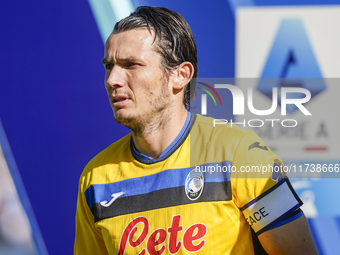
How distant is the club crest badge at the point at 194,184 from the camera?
123 centimetres

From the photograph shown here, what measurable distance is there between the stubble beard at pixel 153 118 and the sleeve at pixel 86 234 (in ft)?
1.18

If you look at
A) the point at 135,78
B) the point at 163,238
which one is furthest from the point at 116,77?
the point at 163,238

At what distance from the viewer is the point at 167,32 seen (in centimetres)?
137

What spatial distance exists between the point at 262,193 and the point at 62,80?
1209 millimetres

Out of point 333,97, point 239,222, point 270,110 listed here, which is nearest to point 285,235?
point 239,222

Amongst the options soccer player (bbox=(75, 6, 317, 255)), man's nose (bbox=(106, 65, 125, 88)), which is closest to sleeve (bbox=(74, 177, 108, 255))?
soccer player (bbox=(75, 6, 317, 255))

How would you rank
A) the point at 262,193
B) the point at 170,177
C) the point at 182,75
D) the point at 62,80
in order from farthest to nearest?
the point at 62,80 → the point at 182,75 → the point at 170,177 → the point at 262,193

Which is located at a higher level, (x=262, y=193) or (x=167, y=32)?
(x=167, y=32)

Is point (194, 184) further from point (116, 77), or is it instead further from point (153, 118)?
point (116, 77)

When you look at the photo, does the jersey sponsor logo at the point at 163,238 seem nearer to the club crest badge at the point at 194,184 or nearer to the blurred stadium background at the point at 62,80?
the club crest badge at the point at 194,184

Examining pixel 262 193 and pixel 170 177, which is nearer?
pixel 262 193

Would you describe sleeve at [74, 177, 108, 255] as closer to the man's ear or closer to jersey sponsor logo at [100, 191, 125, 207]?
jersey sponsor logo at [100, 191, 125, 207]

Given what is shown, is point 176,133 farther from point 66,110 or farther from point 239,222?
point 66,110

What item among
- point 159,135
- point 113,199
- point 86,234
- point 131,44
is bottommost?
point 86,234
